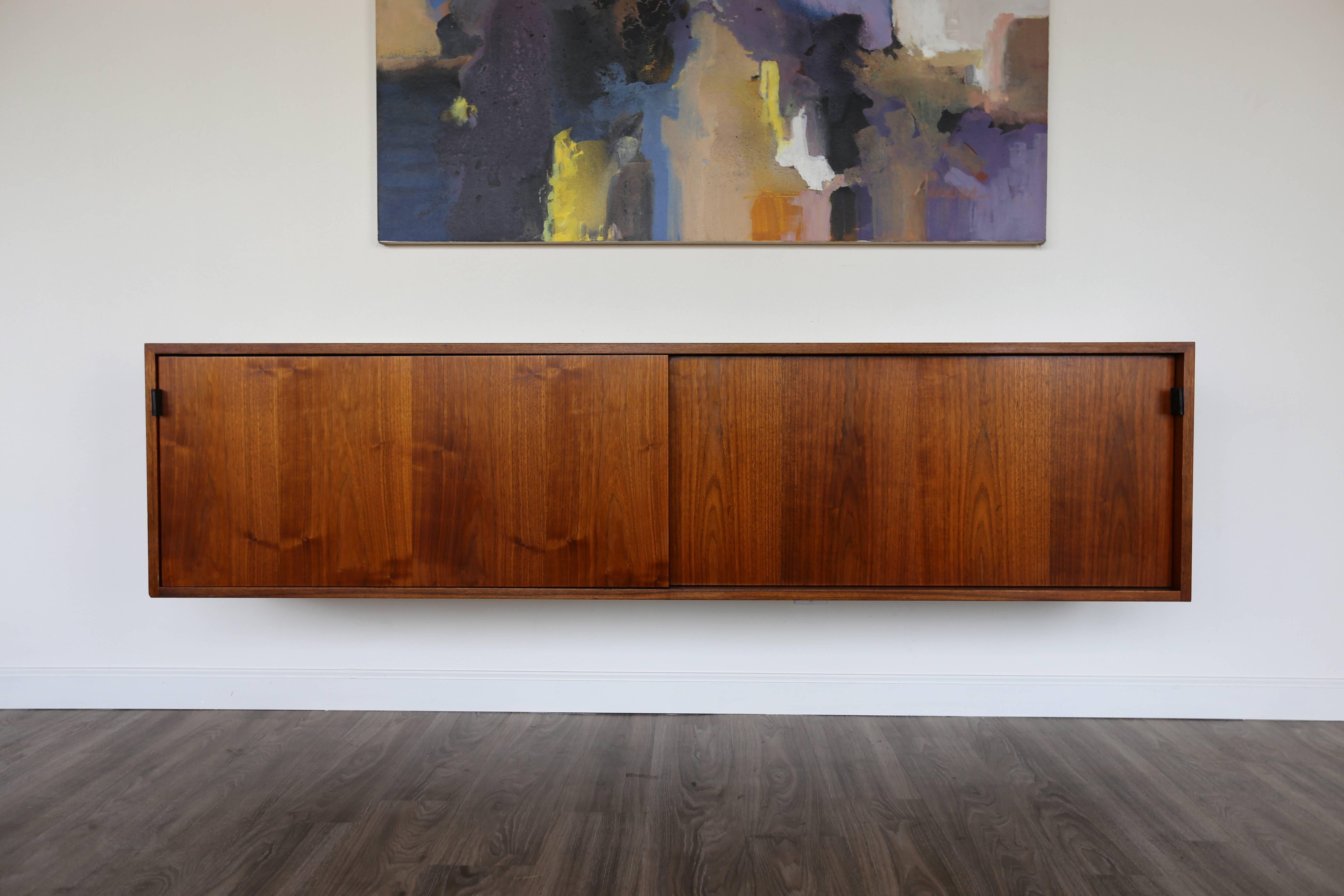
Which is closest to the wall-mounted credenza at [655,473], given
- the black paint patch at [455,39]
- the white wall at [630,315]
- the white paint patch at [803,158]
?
the white wall at [630,315]

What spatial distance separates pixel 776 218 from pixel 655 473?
731 millimetres

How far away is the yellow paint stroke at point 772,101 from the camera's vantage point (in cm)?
189

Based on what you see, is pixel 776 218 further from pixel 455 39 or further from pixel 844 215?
pixel 455 39

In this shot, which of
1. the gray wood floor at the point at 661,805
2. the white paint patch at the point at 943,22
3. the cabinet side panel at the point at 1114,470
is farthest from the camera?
the white paint patch at the point at 943,22

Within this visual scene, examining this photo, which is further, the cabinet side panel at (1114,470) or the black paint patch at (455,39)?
the black paint patch at (455,39)

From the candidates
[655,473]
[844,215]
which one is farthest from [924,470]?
[844,215]

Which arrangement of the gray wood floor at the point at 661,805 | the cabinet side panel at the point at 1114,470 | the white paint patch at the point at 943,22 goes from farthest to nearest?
the white paint patch at the point at 943,22 → the cabinet side panel at the point at 1114,470 → the gray wood floor at the point at 661,805

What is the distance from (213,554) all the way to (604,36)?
59.7 inches

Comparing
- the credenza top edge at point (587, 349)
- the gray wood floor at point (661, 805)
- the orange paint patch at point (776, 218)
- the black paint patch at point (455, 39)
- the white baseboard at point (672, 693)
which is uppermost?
the black paint patch at point (455, 39)

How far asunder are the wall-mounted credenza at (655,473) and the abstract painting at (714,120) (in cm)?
44

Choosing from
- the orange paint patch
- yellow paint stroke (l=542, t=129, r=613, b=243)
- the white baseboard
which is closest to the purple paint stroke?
the orange paint patch

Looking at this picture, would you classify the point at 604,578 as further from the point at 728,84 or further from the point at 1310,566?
the point at 1310,566

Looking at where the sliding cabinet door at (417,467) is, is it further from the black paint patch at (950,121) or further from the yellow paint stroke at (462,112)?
the black paint patch at (950,121)

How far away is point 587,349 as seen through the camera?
65.2 inches
